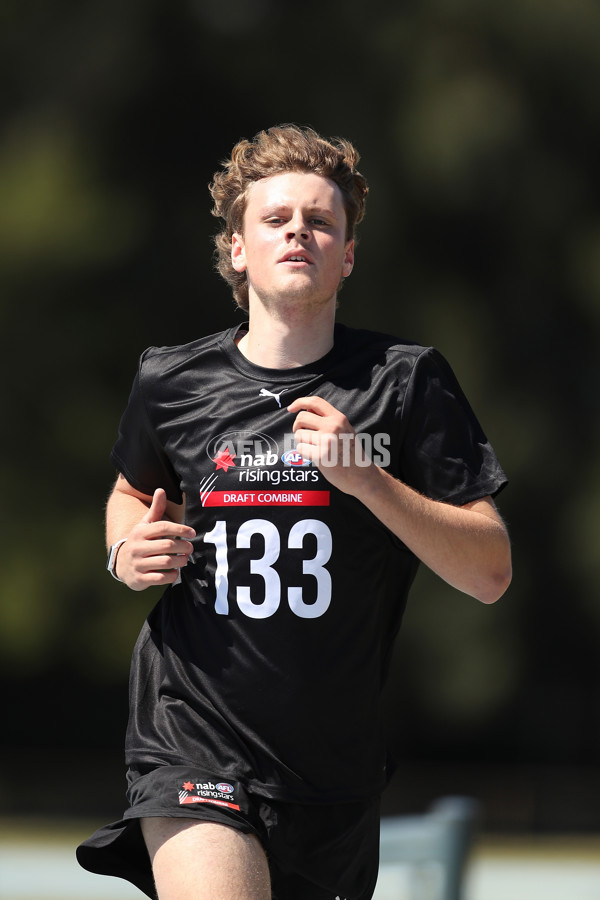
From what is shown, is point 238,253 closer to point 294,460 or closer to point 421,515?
point 294,460

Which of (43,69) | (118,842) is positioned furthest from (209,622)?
(43,69)

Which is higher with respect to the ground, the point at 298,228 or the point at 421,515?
the point at 298,228

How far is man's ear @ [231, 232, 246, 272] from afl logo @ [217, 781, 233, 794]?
1.22m

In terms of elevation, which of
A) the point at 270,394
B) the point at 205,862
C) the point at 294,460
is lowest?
the point at 205,862

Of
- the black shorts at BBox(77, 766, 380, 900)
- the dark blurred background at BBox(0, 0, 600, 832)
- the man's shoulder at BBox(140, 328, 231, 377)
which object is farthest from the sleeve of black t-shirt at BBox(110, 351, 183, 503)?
the dark blurred background at BBox(0, 0, 600, 832)

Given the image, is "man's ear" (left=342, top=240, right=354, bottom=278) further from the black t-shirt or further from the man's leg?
the man's leg

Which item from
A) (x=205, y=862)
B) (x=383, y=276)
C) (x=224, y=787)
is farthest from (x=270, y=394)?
(x=383, y=276)

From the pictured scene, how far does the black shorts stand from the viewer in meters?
2.45

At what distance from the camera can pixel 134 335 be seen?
773 centimetres

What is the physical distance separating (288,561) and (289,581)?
43 millimetres

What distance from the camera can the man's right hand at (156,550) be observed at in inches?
100

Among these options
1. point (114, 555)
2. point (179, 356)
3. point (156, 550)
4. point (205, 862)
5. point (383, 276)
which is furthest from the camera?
point (383, 276)

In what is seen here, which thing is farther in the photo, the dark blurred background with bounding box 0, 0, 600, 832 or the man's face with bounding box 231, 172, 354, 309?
the dark blurred background with bounding box 0, 0, 600, 832

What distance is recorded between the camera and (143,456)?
2.91 m
